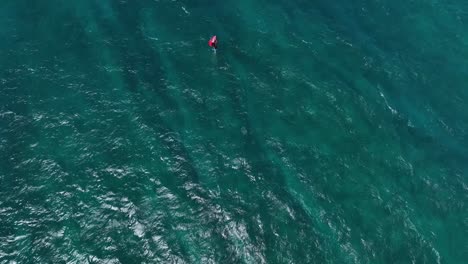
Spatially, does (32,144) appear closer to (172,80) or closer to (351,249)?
(172,80)

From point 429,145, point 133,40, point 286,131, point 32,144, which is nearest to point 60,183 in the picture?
point 32,144

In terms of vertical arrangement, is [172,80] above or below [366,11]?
below

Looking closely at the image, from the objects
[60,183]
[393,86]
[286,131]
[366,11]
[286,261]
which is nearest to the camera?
[286,261]

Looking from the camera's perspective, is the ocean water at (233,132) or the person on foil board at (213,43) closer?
the ocean water at (233,132)

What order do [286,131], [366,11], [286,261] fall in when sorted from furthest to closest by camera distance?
[366,11] < [286,131] < [286,261]

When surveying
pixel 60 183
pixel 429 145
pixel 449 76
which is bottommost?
pixel 60 183

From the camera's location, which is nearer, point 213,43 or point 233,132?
point 233,132

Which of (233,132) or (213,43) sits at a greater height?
(213,43)

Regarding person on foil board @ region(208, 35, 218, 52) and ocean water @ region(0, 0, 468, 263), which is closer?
ocean water @ region(0, 0, 468, 263)
